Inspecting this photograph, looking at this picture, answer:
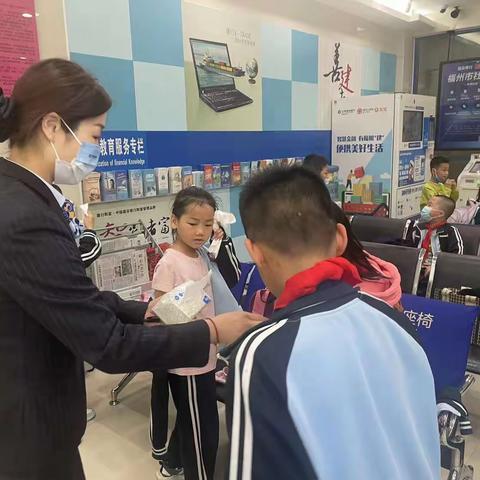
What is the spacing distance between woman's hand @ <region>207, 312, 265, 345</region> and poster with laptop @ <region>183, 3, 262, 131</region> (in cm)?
281

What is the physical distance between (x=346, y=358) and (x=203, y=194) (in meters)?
1.41

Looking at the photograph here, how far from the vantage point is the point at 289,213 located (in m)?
0.79

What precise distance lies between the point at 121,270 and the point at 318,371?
2568 mm

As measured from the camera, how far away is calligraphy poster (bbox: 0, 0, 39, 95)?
2.52m

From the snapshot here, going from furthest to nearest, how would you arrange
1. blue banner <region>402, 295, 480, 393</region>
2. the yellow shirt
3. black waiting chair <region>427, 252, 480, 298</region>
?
the yellow shirt < black waiting chair <region>427, 252, 480, 298</region> < blue banner <region>402, 295, 480, 393</region>

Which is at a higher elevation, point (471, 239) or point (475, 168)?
point (475, 168)

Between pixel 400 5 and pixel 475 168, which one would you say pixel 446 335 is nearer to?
pixel 475 168

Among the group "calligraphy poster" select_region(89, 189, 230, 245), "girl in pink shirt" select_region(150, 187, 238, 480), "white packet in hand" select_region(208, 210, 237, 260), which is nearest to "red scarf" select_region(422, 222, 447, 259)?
"white packet in hand" select_region(208, 210, 237, 260)

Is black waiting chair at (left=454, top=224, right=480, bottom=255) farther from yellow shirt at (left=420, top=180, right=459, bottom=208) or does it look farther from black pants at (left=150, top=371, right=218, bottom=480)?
black pants at (left=150, top=371, right=218, bottom=480)

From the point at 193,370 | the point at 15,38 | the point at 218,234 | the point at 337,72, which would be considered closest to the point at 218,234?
the point at 218,234

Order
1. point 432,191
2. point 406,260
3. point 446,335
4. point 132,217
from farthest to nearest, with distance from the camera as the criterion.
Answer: point 432,191
point 132,217
point 406,260
point 446,335

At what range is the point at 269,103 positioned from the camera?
435cm

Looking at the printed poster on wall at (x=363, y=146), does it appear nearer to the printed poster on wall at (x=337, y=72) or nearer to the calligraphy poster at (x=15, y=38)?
the printed poster on wall at (x=337, y=72)

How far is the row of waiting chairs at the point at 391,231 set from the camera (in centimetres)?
311
